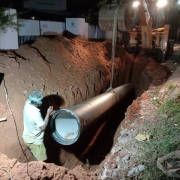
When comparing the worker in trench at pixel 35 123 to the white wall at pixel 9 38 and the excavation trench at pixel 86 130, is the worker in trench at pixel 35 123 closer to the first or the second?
the excavation trench at pixel 86 130

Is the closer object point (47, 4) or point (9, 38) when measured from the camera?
point (9, 38)

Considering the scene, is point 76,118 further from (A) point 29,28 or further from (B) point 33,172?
(A) point 29,28

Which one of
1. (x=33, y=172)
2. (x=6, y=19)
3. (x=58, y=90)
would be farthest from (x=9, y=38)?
(x=33, y=172)

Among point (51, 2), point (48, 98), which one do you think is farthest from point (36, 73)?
point (51, 2)

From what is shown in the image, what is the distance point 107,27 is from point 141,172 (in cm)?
528

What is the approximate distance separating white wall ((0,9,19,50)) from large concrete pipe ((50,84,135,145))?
4478 mm

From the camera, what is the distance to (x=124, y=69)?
11.3m

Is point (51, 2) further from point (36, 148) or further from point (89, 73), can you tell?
point (36, 148)

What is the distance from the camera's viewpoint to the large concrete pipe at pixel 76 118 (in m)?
4.54

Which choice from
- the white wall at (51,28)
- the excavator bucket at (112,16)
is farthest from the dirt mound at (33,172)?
the white wall at (51,28)

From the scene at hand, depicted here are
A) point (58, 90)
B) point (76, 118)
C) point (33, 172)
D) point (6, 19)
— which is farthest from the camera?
point (6, 19)

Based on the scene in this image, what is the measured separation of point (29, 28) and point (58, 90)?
14.6 feet

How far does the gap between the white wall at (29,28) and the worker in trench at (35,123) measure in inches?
220

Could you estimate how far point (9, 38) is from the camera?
8312 mm
